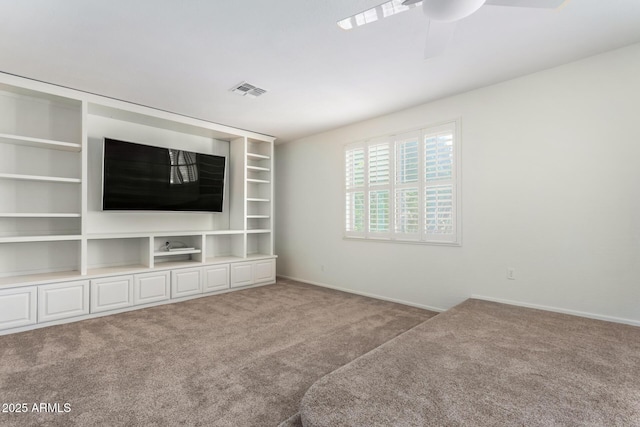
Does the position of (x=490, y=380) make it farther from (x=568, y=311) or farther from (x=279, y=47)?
(x=279, y=47)

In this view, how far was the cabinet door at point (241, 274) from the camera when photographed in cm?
486

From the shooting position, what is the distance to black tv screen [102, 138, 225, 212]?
3900mm

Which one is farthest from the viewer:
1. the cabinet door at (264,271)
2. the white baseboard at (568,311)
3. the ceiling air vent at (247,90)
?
the cabinet door at (264,271)

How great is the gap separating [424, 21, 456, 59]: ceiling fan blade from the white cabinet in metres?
3.95

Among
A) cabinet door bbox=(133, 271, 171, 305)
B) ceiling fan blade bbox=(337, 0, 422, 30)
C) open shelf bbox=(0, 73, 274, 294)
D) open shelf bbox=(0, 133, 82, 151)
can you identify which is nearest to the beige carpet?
ceiling fan blade bbox=(337, 0, 422, 30)

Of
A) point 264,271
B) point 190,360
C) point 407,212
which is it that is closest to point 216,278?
point 264,271

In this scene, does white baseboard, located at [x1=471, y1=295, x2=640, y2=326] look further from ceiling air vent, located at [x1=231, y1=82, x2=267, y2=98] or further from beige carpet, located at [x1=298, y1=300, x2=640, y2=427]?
ceiling air vent, located at [x1=231, y1=82, x2=267, y2=98]

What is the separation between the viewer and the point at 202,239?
468 cm

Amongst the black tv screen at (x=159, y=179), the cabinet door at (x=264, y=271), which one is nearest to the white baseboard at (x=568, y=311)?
the cabinet door at (x=264, y=271)

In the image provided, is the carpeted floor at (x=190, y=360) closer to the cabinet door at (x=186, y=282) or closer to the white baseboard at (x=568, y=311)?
the cabinet door at (x=186, y=282)

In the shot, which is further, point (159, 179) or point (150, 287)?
point (159, 179)

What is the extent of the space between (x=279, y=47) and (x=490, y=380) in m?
2.86

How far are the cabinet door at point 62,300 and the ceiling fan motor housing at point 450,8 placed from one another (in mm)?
4140

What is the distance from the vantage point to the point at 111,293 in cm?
369
